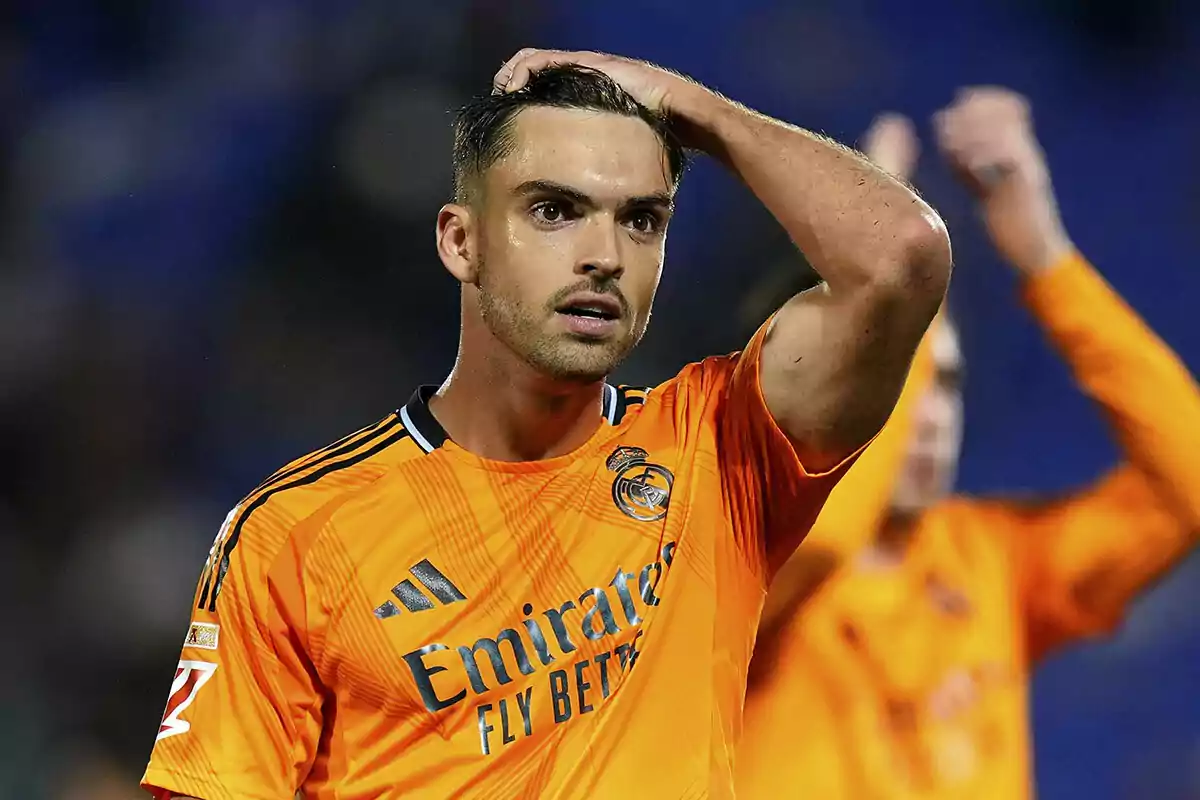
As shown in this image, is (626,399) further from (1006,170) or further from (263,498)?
(1006,170)

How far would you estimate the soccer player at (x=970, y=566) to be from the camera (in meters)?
3.43

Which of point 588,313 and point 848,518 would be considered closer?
point 588,313

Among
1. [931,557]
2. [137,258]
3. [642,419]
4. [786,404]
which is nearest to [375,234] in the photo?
[137,258]

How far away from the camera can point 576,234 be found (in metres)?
2.13

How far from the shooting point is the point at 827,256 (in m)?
2.01

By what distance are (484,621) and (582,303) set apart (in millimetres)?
492

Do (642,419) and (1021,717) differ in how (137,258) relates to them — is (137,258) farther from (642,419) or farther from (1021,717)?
(1021,717)

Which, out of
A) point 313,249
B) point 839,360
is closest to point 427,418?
point 839,360

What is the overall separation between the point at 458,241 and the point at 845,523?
1460 mm

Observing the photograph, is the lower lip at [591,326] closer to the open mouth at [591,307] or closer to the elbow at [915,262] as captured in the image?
the open mouth at [591,307]

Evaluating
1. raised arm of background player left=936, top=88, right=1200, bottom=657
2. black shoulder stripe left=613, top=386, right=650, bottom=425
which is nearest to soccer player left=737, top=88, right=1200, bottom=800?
raised arm of background player left=936, top=88, right=1200, bottom=657

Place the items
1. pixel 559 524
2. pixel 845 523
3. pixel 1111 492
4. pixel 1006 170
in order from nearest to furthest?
pixel 559 524
pixel 845 523
pixel 1111 492
pixel 1006 170

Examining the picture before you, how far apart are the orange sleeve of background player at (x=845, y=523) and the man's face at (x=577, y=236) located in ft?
4.25

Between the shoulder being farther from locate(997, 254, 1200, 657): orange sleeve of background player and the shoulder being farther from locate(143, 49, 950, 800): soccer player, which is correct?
locate(997, 254, 1200, 657): orange sleeve of background player
